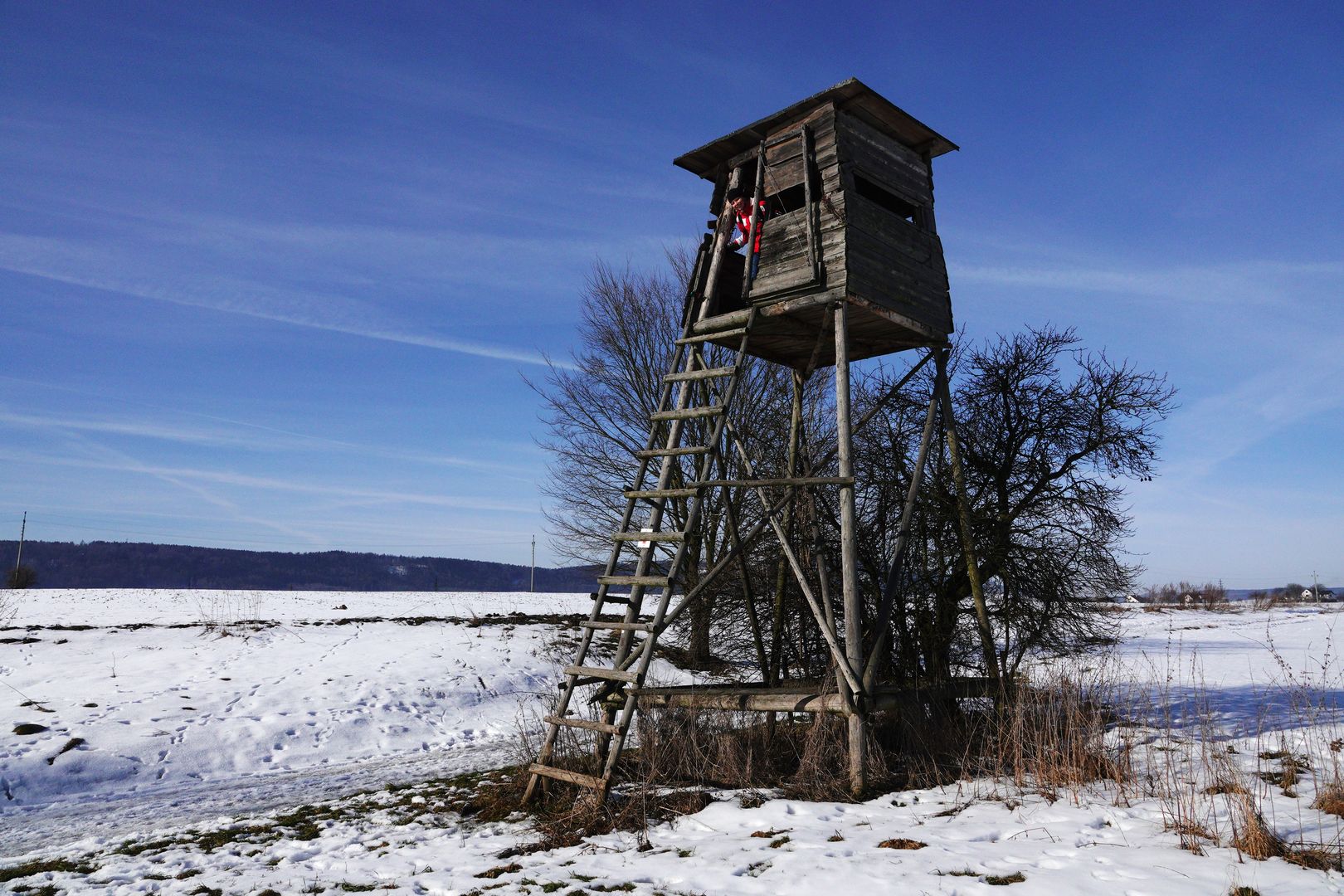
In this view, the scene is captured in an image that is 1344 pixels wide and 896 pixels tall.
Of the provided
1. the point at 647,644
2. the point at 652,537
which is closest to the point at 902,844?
the point at 647,644

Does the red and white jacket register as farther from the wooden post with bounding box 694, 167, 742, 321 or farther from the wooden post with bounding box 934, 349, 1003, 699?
the wooden post with bounding box 934, 349, 1003, 699

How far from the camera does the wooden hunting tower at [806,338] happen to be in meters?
8.29

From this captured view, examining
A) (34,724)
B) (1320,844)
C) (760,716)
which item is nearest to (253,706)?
(34,724)

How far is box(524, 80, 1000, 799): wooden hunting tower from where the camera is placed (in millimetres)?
8289

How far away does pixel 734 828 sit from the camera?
22.4 ft

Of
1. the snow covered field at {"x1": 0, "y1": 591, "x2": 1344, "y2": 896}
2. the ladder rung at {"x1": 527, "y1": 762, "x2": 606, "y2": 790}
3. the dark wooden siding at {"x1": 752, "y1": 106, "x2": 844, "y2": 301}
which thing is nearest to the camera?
the snow covered field at {"x1": 0, "y1": 591, "x2": 1344, "y2": 896}

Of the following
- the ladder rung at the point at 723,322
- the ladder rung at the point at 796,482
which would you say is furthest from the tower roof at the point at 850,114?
the ladder rung at the point at 796,482

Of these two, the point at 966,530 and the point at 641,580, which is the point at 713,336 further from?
the point at 966,530

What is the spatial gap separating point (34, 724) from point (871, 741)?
11.6m

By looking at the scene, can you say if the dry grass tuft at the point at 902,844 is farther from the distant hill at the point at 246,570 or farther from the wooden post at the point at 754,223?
the distant hill at the point at 246,570

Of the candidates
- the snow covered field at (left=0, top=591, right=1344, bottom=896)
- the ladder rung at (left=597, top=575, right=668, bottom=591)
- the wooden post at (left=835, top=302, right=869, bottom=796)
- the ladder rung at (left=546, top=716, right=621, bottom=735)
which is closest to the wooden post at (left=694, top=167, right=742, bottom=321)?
the wooden post at (left=835, top=302, right=869, bottom=796)

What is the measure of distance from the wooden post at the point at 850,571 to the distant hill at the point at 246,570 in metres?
79.6

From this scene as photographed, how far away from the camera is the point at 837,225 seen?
29.8 ft

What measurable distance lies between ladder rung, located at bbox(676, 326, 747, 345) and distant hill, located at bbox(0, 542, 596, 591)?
7828 cm
